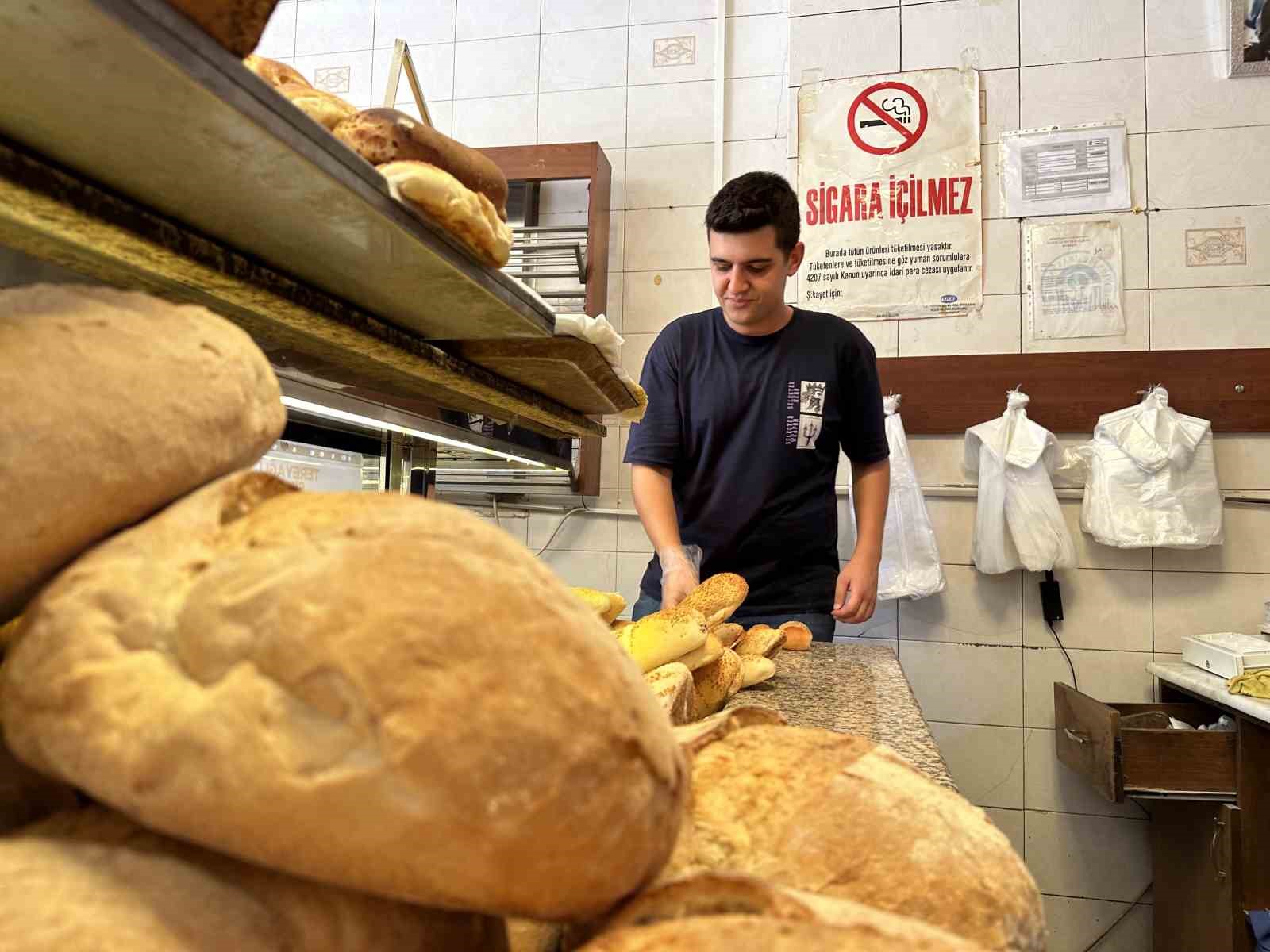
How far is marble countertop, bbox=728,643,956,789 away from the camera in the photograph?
45.7 inches

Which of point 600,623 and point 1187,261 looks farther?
point 1187,261

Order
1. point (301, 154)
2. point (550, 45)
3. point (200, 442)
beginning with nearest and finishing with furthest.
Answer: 1. point (200, 442)
2. point (301, 154)
3. point (550, 45)

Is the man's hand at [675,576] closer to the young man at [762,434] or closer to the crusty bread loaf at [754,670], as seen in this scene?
the young man at [762,434]

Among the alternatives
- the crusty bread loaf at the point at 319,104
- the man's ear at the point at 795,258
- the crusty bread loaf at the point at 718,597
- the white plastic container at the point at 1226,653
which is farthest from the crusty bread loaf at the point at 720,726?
the white plastic container at the point at 1226,653

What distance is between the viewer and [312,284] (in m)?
1.13

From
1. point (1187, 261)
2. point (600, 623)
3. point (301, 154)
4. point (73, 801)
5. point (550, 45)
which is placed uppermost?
point (550, 45)

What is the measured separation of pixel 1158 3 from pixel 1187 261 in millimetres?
1036

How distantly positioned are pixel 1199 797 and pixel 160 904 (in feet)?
9.37

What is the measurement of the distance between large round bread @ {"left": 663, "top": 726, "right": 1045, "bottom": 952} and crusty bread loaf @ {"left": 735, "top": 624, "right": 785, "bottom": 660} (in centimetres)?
113

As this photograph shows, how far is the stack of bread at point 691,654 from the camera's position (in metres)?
1.14

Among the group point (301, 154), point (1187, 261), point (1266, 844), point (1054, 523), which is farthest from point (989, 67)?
point (301, 154)

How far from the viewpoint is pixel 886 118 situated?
3373 mm

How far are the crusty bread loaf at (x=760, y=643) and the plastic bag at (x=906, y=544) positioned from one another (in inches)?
50.7

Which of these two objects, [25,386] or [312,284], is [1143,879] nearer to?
[312,284]
